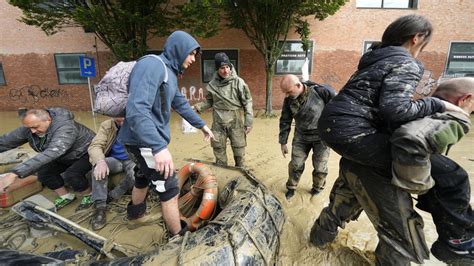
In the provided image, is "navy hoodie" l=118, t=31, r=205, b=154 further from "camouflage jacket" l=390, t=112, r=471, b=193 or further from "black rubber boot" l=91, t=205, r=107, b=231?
"camouflage jacket" l=390, t=112, r=471, b=193

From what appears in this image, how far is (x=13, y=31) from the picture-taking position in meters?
10.2

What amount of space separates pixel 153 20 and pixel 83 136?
518 cm

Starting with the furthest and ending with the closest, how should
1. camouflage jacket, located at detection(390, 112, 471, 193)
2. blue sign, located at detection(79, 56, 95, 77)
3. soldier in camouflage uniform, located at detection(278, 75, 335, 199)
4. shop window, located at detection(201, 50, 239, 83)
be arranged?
1. shop window, located at detection(201, 50, 239, 83)
2. blue sign, located at detection(79, 56, 95, 77)
3. soldier in camouflage uniform, located at detection(278, 75, 335, 199)
4. camouflage jacket, located at detection(390, 112, 471, 193)

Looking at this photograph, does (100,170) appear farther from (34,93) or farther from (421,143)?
(34,93)

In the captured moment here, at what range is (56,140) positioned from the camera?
304 centimetres

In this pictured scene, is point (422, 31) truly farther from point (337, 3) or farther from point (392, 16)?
point (392, 16)

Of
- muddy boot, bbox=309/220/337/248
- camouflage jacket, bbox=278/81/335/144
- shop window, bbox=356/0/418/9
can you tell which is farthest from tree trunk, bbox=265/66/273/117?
muddy boot, bbox=309/220/337/248

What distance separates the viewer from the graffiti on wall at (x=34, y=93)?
10.7m

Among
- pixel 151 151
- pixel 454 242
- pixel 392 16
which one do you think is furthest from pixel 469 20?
pixel 151 151

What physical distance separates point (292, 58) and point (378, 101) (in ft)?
30.6

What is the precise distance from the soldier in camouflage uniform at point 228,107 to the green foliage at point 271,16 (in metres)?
4.79

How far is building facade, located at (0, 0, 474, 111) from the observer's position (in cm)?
987

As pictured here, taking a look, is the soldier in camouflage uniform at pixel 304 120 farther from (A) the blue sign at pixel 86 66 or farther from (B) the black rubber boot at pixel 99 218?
(A) the blue sign at pixel 86 66

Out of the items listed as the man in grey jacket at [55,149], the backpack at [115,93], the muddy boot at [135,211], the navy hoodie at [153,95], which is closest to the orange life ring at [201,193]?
the muddy boot at [135,211]
